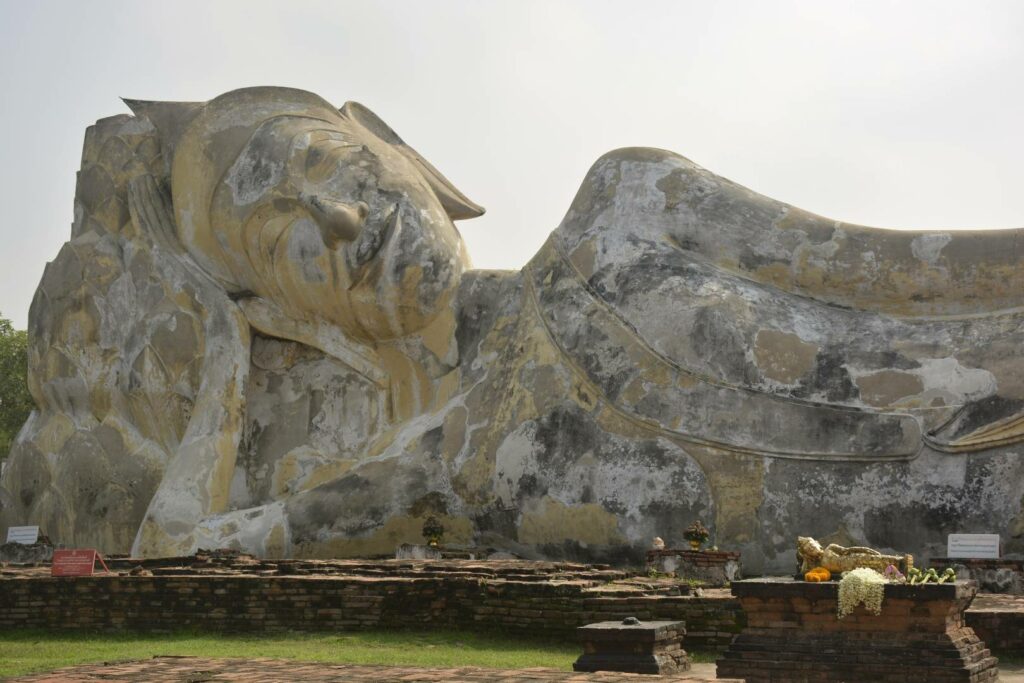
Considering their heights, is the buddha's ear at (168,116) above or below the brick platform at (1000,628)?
above

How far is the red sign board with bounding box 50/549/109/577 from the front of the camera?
1070 cm

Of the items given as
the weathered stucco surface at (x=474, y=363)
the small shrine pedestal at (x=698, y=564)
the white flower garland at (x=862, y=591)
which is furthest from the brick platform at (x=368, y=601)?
the weathered stucco surface at (x=474, y=363)

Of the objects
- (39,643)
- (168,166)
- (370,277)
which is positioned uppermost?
(168,166)

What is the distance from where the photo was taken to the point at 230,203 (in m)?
15.7

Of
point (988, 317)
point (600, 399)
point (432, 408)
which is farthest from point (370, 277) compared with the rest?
point (988, 317)

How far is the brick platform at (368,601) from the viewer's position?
8969 millimetres

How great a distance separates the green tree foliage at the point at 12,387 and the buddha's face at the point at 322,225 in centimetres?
1397

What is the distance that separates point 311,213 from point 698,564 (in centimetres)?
604

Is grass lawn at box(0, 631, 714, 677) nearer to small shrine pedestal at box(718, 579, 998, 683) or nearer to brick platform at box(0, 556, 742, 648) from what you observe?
brick platform at box(0, 556, 742, 648)

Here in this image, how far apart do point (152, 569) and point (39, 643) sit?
191cm

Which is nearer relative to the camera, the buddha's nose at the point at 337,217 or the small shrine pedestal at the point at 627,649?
the small shrine pedestal at the point at 627,649

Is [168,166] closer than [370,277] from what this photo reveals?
No

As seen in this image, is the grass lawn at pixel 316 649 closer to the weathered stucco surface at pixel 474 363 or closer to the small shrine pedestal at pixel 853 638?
the small shrine pedestal at pixel 853 638

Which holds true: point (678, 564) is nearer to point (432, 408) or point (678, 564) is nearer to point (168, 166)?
point (432, 408)
